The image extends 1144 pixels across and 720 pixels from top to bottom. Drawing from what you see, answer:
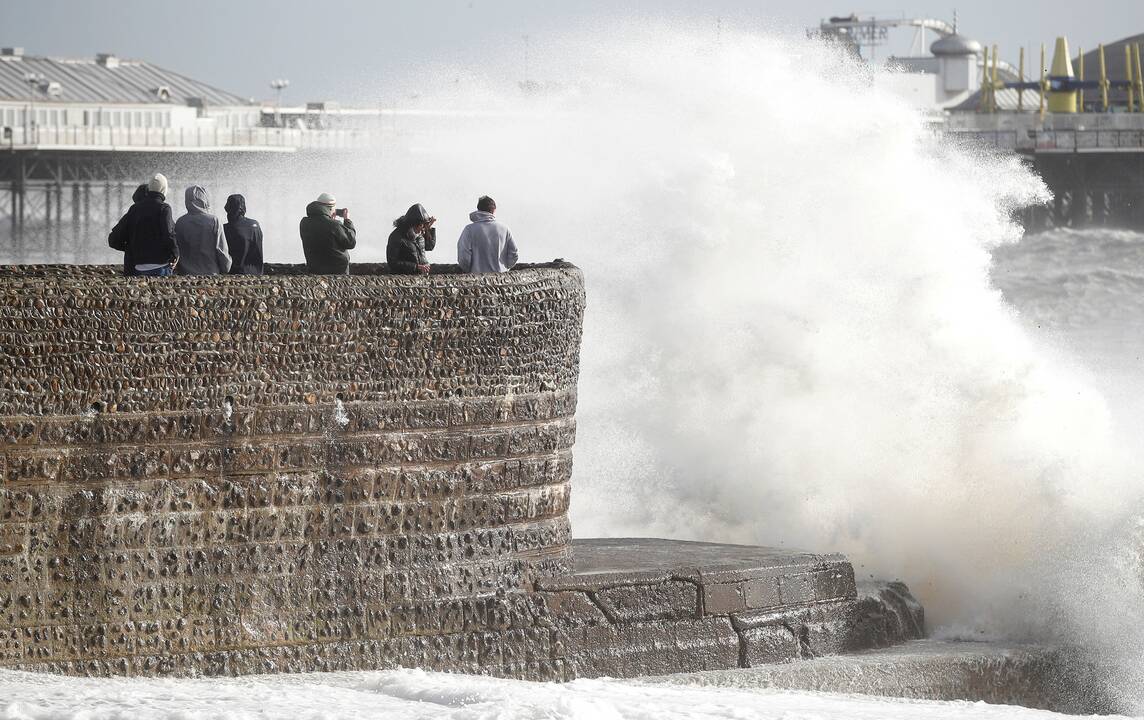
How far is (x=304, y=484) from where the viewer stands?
8.25 metres

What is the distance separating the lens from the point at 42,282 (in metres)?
7.66

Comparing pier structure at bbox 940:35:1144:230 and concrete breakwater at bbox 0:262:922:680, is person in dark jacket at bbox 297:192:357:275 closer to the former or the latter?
concrete breakwater at bbox 0:262:922:680

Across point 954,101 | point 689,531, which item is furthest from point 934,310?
point 954,101

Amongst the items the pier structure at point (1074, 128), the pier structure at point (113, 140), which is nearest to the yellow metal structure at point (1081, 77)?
the pier structure at point (1074, 128)

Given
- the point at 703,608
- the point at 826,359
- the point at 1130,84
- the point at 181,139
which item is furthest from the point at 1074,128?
the point at 703,608

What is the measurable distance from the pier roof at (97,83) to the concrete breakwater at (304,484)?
56.9 metres

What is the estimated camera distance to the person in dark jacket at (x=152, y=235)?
8.51 metres

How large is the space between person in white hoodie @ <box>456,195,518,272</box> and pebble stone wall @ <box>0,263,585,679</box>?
1.52 ft

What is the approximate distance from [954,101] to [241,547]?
80005 mm

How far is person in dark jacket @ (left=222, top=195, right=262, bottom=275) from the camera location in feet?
30.9

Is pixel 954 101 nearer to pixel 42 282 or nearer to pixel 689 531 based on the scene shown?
pixel 689 531

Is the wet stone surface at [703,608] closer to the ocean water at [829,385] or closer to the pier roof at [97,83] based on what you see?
the ocean water at [829,385]

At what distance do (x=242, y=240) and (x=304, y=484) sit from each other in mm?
1751

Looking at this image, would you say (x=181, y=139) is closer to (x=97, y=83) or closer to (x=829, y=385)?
(x=97, y=83)
